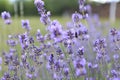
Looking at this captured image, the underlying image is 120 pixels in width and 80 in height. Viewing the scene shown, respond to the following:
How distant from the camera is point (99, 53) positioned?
3152mm

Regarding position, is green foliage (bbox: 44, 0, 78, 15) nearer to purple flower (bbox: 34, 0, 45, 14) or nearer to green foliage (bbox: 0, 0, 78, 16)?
green foliage (bbox: 0, 0, 78, 16)

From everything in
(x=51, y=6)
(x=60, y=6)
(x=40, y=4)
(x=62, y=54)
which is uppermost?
(x=60, y=6)

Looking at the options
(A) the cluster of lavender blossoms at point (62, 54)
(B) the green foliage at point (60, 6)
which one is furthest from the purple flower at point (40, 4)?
(B) the green foliage at point (60, 6)

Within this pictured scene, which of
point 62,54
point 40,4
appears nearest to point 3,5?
point 62,54

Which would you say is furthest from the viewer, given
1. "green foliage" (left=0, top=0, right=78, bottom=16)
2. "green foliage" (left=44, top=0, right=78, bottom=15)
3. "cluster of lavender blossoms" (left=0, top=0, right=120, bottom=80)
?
"green foliage" (left=44, top=0, right=78, bottom=15)

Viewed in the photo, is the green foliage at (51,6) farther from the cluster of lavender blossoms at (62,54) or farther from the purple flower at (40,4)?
the purple flower at (40,4)

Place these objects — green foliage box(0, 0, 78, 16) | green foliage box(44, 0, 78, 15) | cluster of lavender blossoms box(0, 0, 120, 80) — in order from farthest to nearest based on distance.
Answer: green foliage box(44, 0, 78, 15) < green foliage box(0, 0, 78, 16) < cluster of lavender blossoms box(0, 0, 120, 80)

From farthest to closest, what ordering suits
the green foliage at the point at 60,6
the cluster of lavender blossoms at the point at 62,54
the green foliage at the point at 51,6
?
the green foliage at the point at 60,6, the green foliage at the point at 51,6, the cluster of lavender blossoms at the point at 62,54

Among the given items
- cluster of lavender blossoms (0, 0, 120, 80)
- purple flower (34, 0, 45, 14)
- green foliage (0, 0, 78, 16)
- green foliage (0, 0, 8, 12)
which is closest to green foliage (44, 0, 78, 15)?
green foliage (0, 0, 78, 16)

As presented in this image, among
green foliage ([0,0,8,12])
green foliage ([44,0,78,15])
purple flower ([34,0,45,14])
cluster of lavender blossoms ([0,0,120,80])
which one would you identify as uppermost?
green foliage ([44,0,78,15])

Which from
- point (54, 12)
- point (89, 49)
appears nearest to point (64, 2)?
point (54, 12)

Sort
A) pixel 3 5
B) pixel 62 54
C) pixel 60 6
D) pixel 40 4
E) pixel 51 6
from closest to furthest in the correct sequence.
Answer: pixel 40 4, pixel 62 54, pixel 3 5, pixel 51 6, pixel 60 6

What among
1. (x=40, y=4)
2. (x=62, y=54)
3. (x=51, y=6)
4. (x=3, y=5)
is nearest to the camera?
(x=40, y=4)

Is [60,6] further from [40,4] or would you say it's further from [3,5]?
[40,4]
